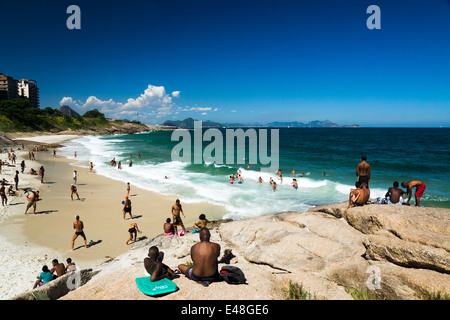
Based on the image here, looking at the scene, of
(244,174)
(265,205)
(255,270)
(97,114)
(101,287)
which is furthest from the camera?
(97,114)

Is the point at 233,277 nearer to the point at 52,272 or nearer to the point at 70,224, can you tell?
the point at 52,272

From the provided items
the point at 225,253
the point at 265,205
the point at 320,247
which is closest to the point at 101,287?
the point at 225,253

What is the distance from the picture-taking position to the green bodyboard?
4.47 metres

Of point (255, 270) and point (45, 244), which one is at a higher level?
point (255, 270)

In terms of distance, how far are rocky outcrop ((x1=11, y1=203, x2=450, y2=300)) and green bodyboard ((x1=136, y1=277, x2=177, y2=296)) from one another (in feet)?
0.35

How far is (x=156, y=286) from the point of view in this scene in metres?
4.62

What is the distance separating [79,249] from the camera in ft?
35.5

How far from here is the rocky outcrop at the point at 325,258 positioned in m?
4.77

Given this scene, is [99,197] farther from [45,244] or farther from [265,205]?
[265,205]

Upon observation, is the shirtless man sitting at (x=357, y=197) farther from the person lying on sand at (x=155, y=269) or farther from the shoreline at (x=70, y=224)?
the shoreline at (x=70, y=224)

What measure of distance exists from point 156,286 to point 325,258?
4.97 meters

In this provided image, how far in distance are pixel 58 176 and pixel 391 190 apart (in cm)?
2992

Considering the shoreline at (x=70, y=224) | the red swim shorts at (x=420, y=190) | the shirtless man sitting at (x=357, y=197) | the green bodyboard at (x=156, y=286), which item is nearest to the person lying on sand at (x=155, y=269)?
the green bodyboard at (x=156, y=286)

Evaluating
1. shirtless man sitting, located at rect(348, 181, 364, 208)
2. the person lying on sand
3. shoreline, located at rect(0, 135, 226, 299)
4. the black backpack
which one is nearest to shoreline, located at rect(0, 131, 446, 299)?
shoreline, located at rect(0, 135, 226, 299)
